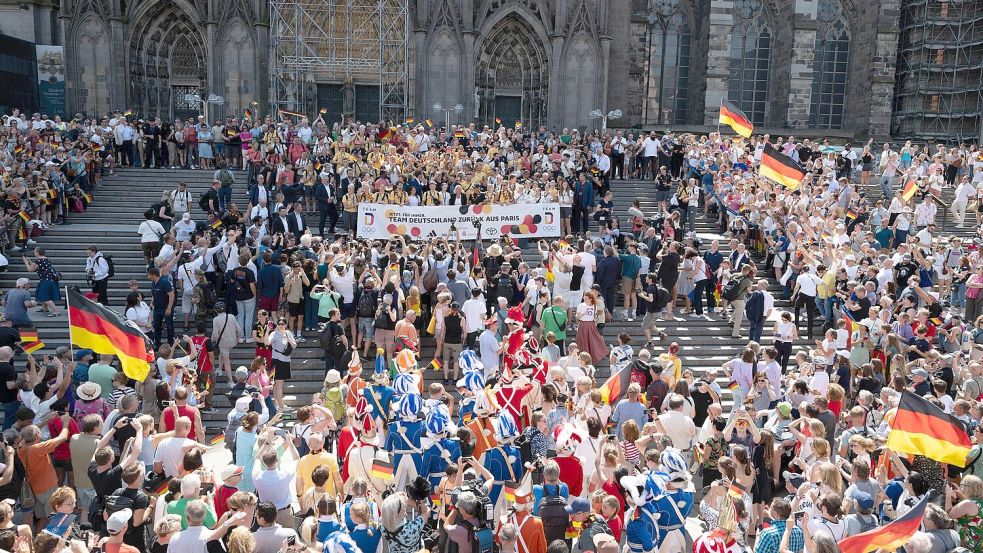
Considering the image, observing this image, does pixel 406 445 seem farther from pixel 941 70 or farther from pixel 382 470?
pixel 941 70

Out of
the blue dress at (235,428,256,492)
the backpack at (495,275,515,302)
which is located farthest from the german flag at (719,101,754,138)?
the blue dress at (235,428,256,492)

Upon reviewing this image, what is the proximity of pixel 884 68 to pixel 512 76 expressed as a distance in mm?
16849

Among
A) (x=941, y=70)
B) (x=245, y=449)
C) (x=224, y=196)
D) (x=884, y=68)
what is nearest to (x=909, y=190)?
(x=224, y=196)

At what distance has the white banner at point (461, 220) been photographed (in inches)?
824

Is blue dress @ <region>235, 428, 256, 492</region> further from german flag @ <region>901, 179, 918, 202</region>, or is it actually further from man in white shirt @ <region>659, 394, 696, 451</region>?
german flag @ <region>901, 179, 918, 202</region>

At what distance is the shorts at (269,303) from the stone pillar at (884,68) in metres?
31.8

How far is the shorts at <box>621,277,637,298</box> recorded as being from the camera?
18.3m

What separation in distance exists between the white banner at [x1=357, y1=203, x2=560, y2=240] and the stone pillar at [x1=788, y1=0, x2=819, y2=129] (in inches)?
831

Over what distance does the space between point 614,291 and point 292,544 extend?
1207 centimetres

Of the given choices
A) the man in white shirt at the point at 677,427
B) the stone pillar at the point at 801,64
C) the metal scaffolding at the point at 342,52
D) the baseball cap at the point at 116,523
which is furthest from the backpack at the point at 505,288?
the stone pillar at the point at 801,64

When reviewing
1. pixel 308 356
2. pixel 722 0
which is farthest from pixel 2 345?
pixel 722 0

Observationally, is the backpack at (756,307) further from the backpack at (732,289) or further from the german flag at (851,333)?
the german flag at (851,333)

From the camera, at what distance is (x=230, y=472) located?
28.1 ft

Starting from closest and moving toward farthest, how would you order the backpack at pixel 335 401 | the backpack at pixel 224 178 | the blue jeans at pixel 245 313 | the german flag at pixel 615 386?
1. the backpack at pixel 335 401
2. the german flag at pixel 615 386
3. the blue jeans at pixel 245 313
4. the backpack at pixel 224 178
